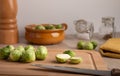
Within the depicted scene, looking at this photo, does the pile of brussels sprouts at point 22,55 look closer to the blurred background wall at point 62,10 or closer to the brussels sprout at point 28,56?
the brussels sprout at point 28,56

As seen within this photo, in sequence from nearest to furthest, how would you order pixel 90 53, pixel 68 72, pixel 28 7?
pixel 68 72, pixel 90 53, pixel 28 7

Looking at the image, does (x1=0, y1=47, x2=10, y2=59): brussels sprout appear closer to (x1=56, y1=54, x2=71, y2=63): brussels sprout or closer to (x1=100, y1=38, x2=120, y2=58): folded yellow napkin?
(x1=56, y1=54, x2=71, y2=63): brussels sprout

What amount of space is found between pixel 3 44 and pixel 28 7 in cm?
27

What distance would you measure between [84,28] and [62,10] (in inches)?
6.1

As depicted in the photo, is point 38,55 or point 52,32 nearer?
point 38,55

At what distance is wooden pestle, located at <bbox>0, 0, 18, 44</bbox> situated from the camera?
109 cm

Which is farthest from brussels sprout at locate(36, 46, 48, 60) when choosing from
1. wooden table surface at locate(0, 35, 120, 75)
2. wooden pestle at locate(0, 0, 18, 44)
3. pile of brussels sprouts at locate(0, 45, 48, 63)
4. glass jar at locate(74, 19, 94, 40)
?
glass jar at locate(74, 19, 94, 40)

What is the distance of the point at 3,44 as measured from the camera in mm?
1113

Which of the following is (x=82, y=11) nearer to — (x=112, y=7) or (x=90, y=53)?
(x=112, y=7)

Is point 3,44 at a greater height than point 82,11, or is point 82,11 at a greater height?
point 82,11

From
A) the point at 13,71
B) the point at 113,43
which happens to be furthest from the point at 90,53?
the point at 13,71

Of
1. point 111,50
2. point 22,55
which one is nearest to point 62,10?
point 111,50

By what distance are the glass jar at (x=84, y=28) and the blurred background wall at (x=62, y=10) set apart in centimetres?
8

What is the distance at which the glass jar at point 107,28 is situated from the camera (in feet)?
4.00
